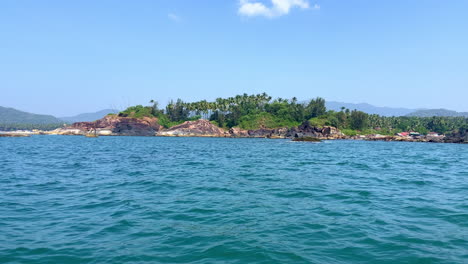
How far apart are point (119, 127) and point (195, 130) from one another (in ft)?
152

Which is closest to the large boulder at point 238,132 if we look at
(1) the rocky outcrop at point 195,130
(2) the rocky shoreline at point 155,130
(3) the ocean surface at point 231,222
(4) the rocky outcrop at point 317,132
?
(2) the rocky shoreline at point 155,130

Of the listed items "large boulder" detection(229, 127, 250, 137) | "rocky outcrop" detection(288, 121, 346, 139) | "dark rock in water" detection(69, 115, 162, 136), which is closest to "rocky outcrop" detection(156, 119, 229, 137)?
"large boulder" detection(229, 127, 250, 137)

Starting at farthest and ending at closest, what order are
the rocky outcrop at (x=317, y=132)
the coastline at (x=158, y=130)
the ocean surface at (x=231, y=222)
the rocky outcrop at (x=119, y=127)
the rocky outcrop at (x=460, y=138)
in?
the rocky outcrop at (x=119, y=127) < the coastline at (x=158, y=130) < the rocky outcrop at (x=317, y=132) < the rocky outcrop at (x=460, y=138) < the ocean surface at (x=231, y=222)

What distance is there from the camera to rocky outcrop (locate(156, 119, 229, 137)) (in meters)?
169

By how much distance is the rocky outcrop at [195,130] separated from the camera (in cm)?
A: 16911

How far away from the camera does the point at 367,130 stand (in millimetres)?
179000

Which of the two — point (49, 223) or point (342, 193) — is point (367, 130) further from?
point (49, 223)

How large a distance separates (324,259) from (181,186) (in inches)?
522

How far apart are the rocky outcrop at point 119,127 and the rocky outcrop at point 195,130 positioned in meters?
7.99

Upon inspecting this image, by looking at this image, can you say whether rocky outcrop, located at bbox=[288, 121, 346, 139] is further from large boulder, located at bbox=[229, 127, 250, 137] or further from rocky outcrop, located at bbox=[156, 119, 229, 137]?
rocky outcrop, located at bbox=[156, 119, 229, 137]

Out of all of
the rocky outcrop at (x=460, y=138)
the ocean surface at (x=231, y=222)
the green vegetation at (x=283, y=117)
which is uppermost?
the green vegetation at (x=283, y=117)

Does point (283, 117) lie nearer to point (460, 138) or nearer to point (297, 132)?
point (297, 132)

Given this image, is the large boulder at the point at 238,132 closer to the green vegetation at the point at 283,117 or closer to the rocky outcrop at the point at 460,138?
the green vegetation at the point at 283,117

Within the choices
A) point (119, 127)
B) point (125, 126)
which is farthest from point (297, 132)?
point (119, 127)
